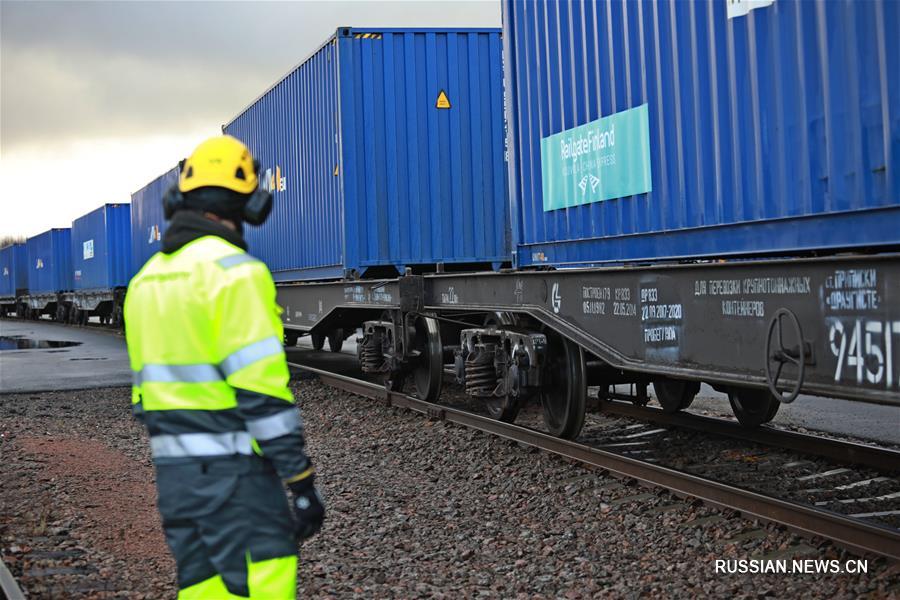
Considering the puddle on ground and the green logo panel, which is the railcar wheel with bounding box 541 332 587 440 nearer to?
the green logo panel

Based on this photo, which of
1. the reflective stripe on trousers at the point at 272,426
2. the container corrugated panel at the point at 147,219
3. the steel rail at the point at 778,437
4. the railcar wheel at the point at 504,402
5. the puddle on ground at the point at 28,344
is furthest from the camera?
the puddle on ground at the point at 28,344

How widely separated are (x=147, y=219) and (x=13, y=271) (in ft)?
91.7

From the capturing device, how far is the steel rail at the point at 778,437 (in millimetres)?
6523

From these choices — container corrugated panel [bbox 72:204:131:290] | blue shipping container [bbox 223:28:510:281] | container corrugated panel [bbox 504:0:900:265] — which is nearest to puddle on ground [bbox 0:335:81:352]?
container corrugated panel [bbox 72:204:131:290]

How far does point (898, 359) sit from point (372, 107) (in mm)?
→ 7602

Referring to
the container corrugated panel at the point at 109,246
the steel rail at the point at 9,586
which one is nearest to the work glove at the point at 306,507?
the steel rail at the point at 9,586

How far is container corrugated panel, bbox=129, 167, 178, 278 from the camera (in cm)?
2288

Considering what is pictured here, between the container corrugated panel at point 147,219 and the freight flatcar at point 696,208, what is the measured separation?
14876 mm

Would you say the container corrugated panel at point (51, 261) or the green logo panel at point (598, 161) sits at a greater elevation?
the container corrugated panel at point (51, 261)

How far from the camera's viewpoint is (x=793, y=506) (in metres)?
5.00

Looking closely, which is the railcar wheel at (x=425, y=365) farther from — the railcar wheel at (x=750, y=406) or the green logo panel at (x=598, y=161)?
the railcar wheel at (x=750, y=406)

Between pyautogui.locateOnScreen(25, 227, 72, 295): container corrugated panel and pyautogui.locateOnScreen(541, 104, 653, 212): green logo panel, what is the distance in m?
33.7

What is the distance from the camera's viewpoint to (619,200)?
6.55 meters

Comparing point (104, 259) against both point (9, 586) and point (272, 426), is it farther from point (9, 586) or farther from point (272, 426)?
point (272, 426)
